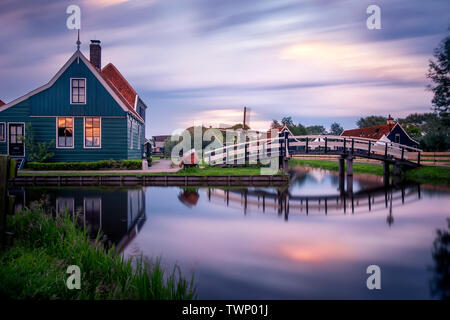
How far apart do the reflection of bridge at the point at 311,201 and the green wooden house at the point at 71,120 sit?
9.41 m

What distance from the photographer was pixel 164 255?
281 inches

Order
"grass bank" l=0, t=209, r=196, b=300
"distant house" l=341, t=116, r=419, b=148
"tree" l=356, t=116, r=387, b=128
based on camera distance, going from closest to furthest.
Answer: "grass bank" l=0, t=209, r=196, b=300
"distant house" l=341, t=116, r=419, b=148
"tree" l=356, t=116, r=387, b=128

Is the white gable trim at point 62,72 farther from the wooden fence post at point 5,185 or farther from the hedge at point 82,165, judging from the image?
the wooden fence post at point 5,185

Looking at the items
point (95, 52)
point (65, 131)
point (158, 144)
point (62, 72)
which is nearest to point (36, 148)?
point (65, 131)

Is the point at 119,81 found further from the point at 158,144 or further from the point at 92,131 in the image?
the point at 158,144

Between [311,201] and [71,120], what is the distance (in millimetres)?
16896

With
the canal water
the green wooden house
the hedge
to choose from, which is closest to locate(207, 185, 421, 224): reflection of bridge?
the canal water

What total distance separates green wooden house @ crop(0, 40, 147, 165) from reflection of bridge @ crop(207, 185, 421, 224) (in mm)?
9415

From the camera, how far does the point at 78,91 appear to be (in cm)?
2225

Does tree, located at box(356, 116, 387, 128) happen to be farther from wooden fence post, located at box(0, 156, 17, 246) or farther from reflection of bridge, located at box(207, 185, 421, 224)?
wooden fence post, located at box(0, 156, 17, 246)

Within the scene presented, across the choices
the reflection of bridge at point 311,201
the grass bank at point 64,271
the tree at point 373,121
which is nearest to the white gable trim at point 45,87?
the reflection of bridge at point 311,201

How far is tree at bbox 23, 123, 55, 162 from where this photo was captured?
21.6 meters

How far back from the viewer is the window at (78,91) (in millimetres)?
22156
